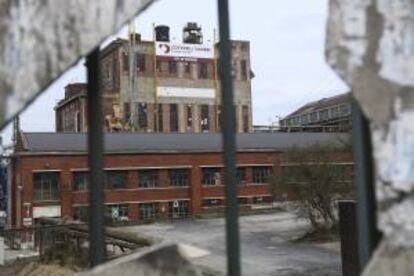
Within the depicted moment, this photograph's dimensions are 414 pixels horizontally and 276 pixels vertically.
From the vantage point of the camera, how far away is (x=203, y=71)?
72938 millimetres

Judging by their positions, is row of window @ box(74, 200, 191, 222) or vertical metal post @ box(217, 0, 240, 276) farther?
row of window @ box(74, 200, 191, 222)

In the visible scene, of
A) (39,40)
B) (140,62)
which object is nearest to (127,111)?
(140,62)

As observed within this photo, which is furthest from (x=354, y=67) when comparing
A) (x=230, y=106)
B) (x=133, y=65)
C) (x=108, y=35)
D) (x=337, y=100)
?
(x=337, y=100)

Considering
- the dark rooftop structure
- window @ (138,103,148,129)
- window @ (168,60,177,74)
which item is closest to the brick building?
the dark rooftop structure

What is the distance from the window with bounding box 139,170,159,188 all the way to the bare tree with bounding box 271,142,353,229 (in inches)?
597

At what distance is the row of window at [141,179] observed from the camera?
46.9m

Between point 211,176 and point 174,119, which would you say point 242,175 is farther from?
point 174,119

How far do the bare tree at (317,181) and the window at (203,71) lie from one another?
37.2 meters

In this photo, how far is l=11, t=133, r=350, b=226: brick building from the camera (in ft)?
153

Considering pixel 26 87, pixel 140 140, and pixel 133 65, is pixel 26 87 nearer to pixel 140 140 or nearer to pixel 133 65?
pixel 140 140

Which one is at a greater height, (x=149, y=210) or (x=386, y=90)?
(x=386, y=90)

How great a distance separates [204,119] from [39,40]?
71291mm

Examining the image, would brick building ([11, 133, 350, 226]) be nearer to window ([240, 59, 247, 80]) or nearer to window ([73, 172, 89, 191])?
window ([73, 172, 89, 191])

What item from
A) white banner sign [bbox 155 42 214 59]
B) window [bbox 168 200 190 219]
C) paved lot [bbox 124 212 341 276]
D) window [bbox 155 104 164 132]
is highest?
white banner sign [bbox 155 42 214 59]
